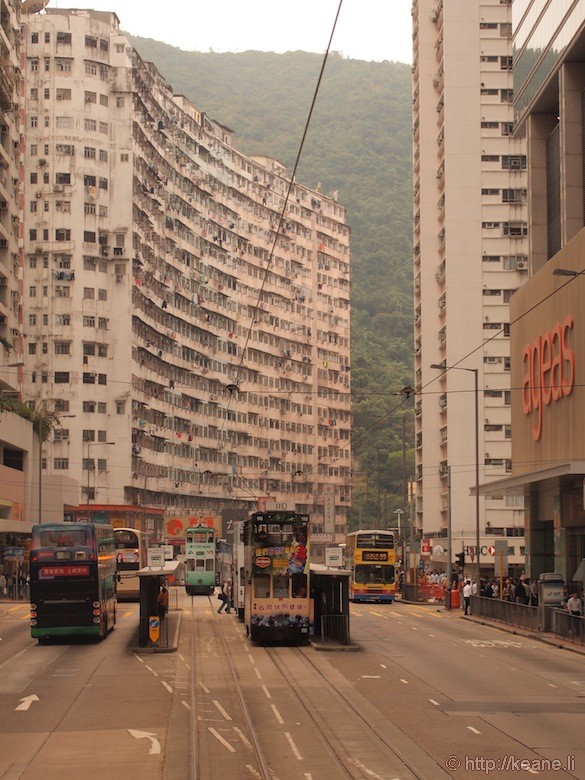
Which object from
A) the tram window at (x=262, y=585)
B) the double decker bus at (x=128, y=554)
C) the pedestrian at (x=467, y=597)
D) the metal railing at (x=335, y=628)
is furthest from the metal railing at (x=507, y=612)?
the double decker bus at (x=128, y=554)

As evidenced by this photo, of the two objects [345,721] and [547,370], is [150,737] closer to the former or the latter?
[345,721]

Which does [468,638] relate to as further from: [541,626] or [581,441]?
[581,441]

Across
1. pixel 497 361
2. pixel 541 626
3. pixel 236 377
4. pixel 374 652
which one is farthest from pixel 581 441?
pixel 236 377

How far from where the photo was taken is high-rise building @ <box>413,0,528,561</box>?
97.4 meters

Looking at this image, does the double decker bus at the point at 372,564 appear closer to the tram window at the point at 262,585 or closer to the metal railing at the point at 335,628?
the metal railing at the point at 335,628

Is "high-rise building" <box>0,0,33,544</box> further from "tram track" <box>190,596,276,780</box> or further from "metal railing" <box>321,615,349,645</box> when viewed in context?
"tram track" <box>190,596,276,780</box>

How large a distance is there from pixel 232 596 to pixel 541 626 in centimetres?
2049

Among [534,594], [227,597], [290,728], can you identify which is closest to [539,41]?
[534,594]

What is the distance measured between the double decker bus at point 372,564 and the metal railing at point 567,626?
74.8 ft

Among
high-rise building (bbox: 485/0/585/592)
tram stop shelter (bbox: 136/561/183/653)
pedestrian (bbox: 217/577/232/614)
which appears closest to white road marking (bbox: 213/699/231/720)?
tram stop shelter (bbox: 136/561/183/653)

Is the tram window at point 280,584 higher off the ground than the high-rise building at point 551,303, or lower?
lower

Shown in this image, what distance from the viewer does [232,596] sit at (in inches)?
2367

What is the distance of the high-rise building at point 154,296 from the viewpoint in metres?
106

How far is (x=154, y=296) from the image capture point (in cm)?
11500
